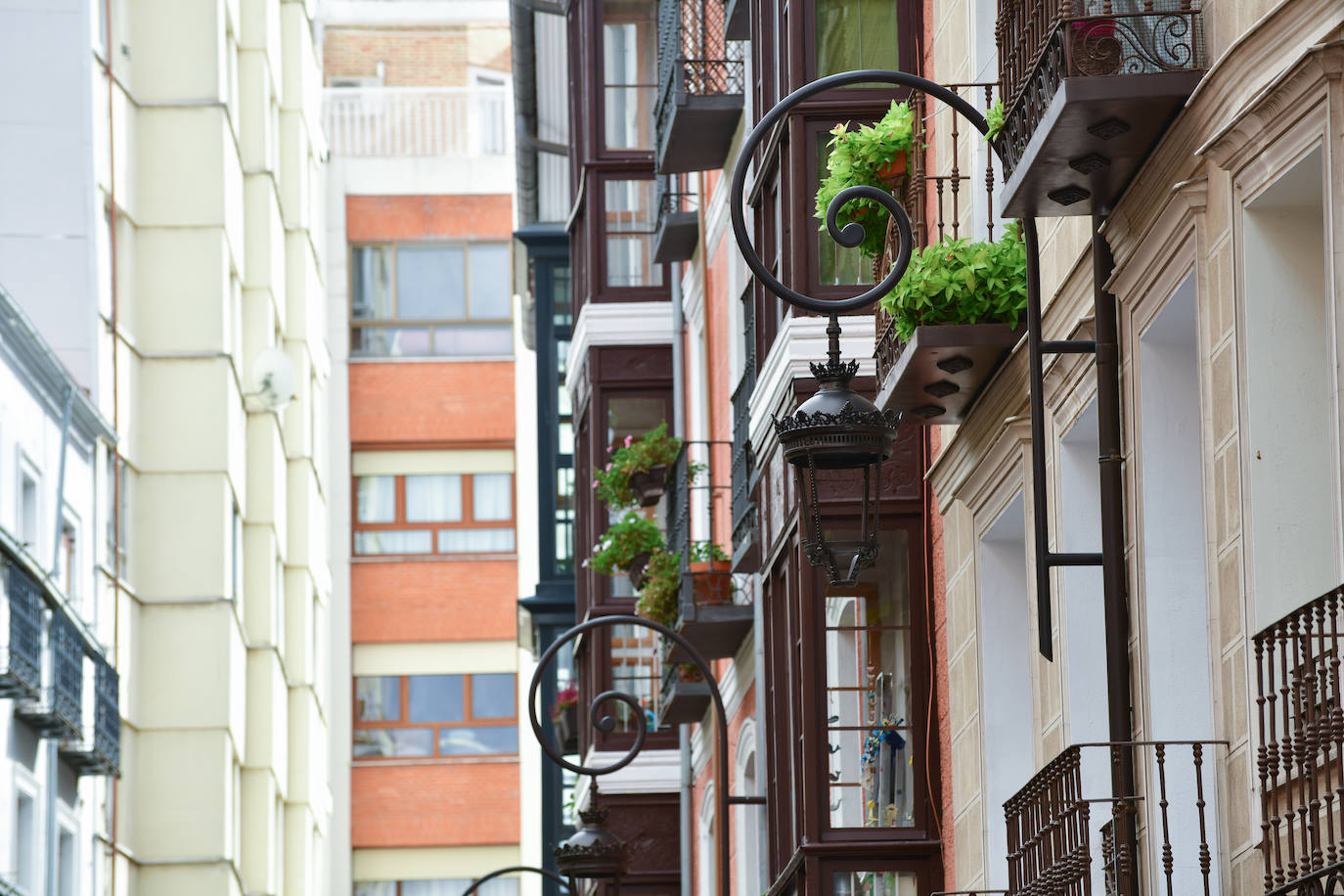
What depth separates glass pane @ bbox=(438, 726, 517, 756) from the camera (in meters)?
56.4

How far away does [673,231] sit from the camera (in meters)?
26.1

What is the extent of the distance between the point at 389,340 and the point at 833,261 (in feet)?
138

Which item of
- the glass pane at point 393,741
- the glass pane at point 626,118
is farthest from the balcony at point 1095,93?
the glass pane at point 393,741

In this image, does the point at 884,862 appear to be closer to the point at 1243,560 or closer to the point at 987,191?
the point at 987,191

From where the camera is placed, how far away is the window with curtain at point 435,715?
185 ft

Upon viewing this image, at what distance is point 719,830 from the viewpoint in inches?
708

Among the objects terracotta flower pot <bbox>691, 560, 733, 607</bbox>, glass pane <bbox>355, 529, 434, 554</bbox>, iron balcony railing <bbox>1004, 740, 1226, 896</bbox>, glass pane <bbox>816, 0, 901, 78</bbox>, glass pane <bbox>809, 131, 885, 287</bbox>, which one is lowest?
Answer: iron balcony railing <bbox>1004, 740, 1226, 896</bbox>

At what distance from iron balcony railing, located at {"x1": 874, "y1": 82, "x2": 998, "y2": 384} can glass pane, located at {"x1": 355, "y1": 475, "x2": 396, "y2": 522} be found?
43.1 metres

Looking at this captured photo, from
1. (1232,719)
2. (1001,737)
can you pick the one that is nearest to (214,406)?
(1001,737)

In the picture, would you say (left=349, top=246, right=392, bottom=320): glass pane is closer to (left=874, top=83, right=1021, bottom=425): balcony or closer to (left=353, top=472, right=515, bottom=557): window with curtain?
(left=353, top=472, right=515, bottom=557): window with curtain

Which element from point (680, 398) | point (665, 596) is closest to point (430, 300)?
point (680, 398)

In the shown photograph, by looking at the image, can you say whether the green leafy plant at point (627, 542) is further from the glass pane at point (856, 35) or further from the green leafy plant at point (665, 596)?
the glass pane at point (856, 35)

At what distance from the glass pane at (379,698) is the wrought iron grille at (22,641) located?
85.6 ft

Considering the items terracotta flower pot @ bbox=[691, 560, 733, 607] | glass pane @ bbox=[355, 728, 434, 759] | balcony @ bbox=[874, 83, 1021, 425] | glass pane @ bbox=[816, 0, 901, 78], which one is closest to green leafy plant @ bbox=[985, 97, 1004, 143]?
balcony @ bbox=[874, 83, 1021, 425]
